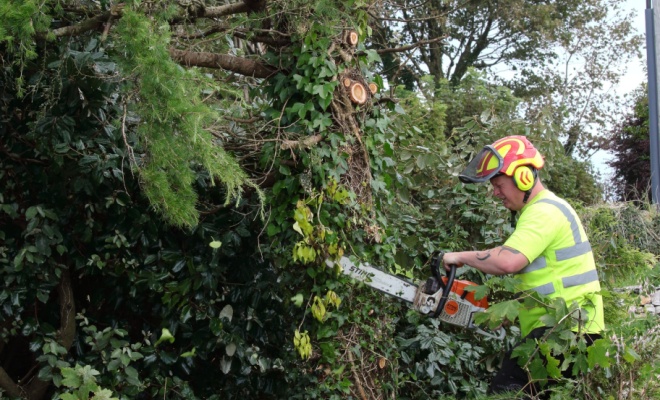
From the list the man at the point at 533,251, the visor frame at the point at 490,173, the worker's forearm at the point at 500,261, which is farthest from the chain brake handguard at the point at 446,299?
the visor frame at the point at 490,173

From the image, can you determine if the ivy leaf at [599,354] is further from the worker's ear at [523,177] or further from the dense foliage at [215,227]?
the worker's ear at [523,177]

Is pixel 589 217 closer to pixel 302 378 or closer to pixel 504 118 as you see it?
pixel 504 118

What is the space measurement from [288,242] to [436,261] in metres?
1.04

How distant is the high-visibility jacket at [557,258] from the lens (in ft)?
12.0

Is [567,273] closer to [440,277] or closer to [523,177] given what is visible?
[523,177]

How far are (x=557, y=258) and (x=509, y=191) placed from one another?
0.44 m

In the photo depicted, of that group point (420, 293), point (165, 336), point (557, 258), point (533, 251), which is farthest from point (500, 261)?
point (165, 336)

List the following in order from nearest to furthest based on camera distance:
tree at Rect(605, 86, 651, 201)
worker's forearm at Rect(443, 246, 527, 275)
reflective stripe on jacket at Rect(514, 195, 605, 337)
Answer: worker's forearm at Rect(443, 246, 527, 275) < reflective stripe on jacket at Rect(514, 195, 605, 337) < tree at Rect(605, 86, 651, 201)

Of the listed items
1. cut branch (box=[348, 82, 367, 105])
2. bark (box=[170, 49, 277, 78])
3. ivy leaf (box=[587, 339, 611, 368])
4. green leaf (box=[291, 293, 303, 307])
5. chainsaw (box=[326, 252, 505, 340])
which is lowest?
green leaf (box=[291, 293, 303, 307])

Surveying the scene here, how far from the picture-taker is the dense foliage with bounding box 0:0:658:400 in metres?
A: 4.34

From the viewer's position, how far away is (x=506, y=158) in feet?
12.6

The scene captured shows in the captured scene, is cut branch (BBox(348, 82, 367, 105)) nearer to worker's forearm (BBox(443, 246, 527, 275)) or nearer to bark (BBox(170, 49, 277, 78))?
bark (BBox(170, 49, 277, 78))

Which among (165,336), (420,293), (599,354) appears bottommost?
(165,336)

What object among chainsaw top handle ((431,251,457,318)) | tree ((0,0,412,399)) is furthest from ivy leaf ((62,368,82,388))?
chainsaw top handle ((431,251,457,318))
